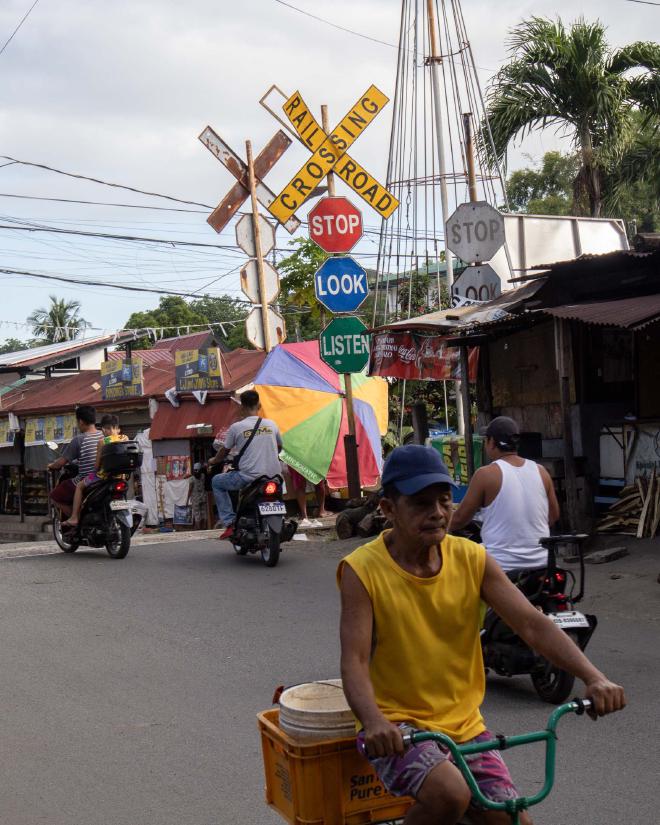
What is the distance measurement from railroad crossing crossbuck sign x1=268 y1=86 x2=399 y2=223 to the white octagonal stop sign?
59.1 inches

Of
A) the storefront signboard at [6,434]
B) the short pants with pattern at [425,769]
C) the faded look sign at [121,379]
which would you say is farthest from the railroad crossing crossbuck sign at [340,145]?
the storefront signboard at [6,434]

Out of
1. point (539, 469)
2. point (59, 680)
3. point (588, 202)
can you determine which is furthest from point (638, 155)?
point (59, 680)

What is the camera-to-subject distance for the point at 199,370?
24.3 meters

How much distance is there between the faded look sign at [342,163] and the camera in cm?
1507

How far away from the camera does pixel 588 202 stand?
20531 millimetres

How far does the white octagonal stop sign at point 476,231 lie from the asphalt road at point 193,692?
457 cm

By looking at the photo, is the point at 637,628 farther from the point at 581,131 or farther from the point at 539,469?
the point at 581,131

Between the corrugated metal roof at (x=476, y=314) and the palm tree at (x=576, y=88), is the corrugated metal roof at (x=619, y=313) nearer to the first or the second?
the corrugated metal roof at (x=476, y=314)

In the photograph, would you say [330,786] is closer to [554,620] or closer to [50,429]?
[554,620]

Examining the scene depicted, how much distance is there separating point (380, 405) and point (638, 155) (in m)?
7.34

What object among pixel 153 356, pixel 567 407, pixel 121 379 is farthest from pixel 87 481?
pixel 153 356

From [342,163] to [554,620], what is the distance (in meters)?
10.3

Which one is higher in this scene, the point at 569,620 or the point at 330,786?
the point at 330,786

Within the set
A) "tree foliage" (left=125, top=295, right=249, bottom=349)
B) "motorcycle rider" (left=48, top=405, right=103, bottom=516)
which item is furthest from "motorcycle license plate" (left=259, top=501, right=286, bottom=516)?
"tree foliage" (left=125, top=295, right=249, bottom=349)
